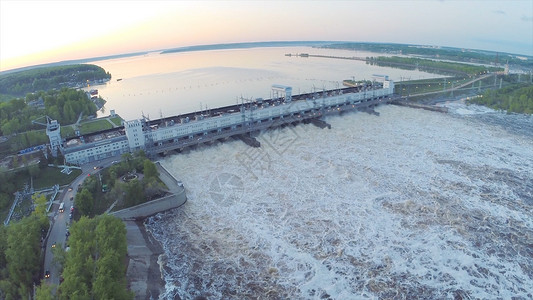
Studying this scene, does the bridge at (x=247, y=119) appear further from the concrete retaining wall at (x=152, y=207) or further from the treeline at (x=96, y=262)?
the treeline at (x=96, y=262)

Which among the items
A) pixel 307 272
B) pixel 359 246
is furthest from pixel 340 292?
pixel 359 246

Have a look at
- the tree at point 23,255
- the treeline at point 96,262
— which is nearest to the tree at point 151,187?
the treeline at point 96,262

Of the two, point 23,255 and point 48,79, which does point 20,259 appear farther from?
point 48,79

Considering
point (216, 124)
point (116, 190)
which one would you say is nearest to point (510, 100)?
point (216, 124)

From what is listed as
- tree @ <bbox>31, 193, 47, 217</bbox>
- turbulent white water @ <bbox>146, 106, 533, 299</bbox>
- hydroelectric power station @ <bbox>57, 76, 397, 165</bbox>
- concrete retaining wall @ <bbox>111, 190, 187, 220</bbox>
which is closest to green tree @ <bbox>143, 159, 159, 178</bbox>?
concrete retaining wall @ <bbox>111, 190, 187, 220</bbox>

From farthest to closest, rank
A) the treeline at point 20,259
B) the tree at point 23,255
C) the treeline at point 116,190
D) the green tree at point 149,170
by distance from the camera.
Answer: the green tree at point 149,170
the treeline at point 116,190
the tree at point 23,255
the treeline at point 20,259
